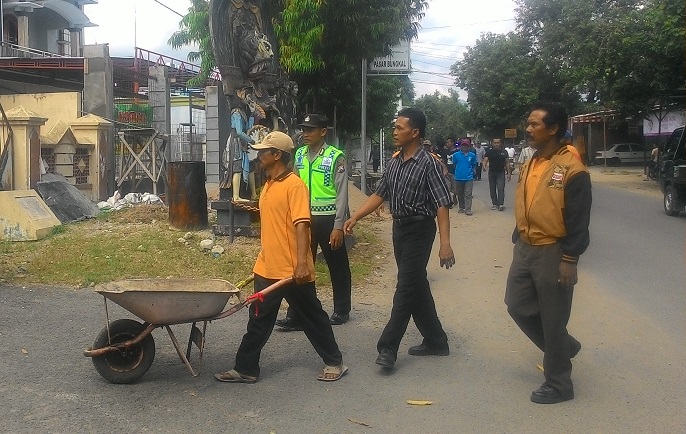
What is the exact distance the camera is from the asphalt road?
436cm

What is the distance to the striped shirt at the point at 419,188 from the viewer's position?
522cm

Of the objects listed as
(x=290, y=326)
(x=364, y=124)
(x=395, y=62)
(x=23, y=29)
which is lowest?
(x=290, y=326)

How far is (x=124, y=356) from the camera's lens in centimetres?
492

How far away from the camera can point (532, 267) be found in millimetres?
4684

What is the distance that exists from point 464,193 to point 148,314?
11.8m

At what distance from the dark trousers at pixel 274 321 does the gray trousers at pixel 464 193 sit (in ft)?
35.4

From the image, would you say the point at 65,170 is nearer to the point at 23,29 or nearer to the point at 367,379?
the point at 367,379

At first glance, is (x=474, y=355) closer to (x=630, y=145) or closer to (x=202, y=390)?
(x=202, y=390)

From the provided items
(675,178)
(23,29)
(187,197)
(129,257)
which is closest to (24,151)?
(187,197)

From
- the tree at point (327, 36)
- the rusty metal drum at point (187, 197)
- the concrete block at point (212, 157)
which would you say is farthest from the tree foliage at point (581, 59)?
the rusty metal drum at point (187, 197)

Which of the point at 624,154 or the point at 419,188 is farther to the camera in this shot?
the point at 624,154

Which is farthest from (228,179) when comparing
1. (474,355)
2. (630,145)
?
(630,145)

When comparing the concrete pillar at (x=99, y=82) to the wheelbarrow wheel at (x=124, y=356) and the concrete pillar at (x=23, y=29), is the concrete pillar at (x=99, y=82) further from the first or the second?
the concrete pillar at (x=23, y=29)

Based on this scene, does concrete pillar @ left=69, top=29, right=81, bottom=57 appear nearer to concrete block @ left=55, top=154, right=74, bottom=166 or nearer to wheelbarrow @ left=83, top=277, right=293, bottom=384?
concrete block @ left=55, top=154, right=74, bottom=166
